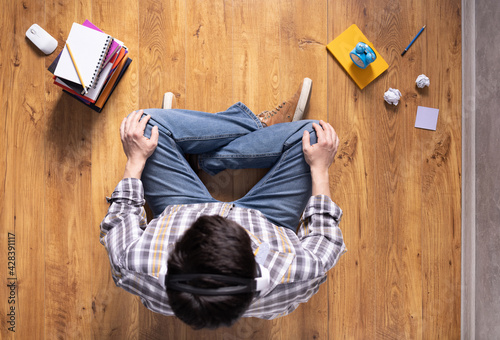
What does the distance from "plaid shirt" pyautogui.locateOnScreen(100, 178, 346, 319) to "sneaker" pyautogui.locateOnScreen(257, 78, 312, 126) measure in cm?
41

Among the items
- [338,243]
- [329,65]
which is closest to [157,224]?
[338,243]

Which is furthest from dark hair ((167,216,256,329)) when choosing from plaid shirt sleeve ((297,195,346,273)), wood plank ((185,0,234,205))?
wood plank ((185,0,234,205))

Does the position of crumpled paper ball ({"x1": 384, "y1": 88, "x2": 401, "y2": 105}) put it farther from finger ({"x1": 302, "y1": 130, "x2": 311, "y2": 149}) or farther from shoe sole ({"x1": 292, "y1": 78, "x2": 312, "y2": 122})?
finger ({"x1": 302, "y1": 130, "x2": 311, "y2": 149})

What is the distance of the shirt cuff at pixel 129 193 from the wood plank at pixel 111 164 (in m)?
0.34

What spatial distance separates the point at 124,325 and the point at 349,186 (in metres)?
1.10

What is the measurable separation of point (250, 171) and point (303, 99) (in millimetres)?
361

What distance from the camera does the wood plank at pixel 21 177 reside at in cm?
127

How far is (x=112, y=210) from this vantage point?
927 millimetres

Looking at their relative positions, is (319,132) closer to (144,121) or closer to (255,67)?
(255,67)

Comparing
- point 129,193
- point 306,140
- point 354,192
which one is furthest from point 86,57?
point 354,192

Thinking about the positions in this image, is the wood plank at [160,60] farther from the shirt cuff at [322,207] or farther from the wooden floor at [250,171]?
the shirt cuff at [322,207]

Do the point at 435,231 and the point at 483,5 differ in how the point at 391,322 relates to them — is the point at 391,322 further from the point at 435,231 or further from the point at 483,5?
the point at 483,5

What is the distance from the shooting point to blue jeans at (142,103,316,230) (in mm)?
1050

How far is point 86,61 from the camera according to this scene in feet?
3.76
